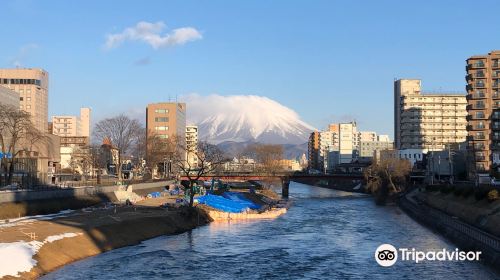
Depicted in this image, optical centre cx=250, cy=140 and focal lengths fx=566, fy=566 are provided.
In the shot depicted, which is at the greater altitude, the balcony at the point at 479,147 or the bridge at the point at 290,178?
the balcony at the point at 479,147

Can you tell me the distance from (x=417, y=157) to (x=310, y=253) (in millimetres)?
139164

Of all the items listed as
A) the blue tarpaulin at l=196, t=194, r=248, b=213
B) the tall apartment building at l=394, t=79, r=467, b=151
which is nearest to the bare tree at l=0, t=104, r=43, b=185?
the blue tarpaulin at l=196, t=194, r=248, b=213

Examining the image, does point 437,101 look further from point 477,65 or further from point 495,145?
point 495,145

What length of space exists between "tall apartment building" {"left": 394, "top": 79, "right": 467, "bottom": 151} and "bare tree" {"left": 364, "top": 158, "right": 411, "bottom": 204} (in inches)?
2427

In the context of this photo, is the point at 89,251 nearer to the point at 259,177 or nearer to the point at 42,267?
the point at 42,267

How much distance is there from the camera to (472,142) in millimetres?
127938

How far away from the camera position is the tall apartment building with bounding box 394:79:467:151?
19450 cm

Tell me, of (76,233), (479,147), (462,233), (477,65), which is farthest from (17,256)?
(477,65)

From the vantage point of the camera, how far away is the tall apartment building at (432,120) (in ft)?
638

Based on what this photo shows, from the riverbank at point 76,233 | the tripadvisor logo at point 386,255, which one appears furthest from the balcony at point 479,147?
the tripadvisor logo at point 386,255

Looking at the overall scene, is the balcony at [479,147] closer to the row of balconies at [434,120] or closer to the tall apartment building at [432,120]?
the tall apartment building at [432,120]

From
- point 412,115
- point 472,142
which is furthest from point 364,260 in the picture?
point 412,115

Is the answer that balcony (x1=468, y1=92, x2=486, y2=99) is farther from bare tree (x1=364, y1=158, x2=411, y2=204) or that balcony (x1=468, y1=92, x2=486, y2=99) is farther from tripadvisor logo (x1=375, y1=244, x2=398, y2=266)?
tripadvisor logo (x1=375, y1=244, x2=398, y2=266)

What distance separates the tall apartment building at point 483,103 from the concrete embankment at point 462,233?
51.8 meters
